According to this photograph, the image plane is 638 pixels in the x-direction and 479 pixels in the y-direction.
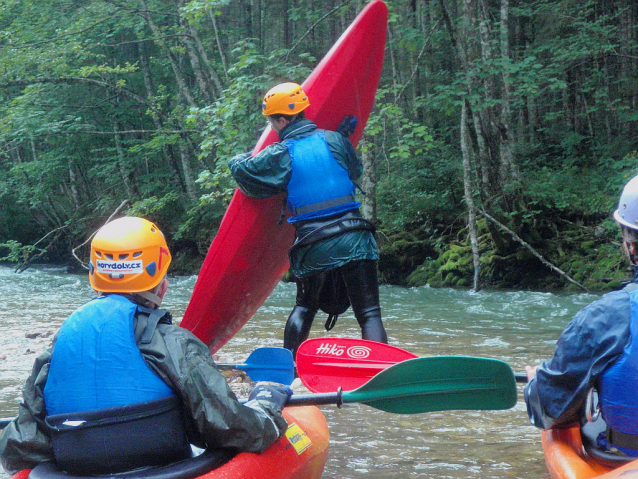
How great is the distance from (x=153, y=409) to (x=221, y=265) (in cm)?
250

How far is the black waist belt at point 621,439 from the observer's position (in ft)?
5.42

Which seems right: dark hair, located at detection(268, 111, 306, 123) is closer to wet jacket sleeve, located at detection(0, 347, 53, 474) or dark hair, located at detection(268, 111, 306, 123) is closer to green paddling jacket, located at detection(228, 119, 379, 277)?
green paddling jacket, located at detection(228, 119, 379, 277)

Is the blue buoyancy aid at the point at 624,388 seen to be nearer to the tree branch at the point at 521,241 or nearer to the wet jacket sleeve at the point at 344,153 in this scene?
the wet jacket sleeve at the point at 344,153

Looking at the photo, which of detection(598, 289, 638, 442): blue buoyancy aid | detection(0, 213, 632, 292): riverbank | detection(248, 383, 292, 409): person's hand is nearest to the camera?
detection(598, 289, 638, 442): blue buoyancy aid

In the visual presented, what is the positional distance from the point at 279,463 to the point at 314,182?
5.78ft

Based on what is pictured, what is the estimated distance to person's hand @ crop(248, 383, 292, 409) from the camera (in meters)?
2.23

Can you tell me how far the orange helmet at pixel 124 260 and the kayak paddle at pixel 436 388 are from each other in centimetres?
76

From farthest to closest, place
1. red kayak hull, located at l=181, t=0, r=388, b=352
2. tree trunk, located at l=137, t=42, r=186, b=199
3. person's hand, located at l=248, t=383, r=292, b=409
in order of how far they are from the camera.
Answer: tree trunk, located at l=137, t=42, r=186, b=199 < red kayak hull, located at l=181, t=0, r=388, b=352 < person's hand, located at l=248, t=383, r=292, b=409

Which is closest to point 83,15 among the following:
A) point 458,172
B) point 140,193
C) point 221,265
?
point 140,193

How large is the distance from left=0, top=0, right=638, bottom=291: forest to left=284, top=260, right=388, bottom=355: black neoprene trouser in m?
5.59

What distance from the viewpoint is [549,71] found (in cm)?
984

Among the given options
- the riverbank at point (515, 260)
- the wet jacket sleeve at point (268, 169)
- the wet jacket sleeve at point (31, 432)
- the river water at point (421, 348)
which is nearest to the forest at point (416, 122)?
the riverbank at point (515, 260)

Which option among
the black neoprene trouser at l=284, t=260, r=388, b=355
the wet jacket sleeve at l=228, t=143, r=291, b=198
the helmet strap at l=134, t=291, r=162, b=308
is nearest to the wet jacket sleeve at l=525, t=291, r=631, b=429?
the helmet strap at l=134, t=291, r=162, b=308

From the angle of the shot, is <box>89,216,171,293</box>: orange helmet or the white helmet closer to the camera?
the white helmet
